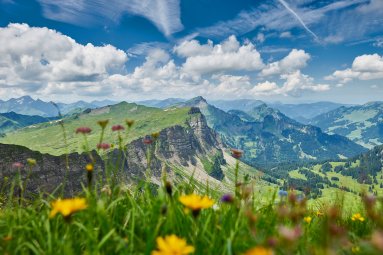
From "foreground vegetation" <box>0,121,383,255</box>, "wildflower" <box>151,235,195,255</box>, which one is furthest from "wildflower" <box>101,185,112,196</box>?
"wildflower" <box>151,235,195,255</box>

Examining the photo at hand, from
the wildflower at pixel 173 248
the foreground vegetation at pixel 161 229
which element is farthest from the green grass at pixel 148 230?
the wildflower at pixel 173 248

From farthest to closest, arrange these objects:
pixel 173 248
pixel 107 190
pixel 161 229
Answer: pixel 107 190 → pixel 161 229 → pixel 173 248

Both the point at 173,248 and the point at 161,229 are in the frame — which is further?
the point at 161,229

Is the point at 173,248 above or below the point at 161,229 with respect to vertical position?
above

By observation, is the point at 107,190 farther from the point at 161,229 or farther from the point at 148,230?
the point at 148,230

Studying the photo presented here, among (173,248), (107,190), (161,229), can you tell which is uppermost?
(173,248)

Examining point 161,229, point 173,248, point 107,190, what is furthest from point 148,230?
point 107,190

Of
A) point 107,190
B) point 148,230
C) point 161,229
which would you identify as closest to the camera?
point 148,230

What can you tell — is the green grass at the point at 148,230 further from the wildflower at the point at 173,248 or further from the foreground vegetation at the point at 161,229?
the wildflower at the point at 173,248

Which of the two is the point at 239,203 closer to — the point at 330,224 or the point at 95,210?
the point at 95,210

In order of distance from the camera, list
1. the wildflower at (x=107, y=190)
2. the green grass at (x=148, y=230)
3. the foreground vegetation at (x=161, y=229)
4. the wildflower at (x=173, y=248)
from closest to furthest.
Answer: the wildflower at (x=173, y=248) < the foreground vegetation at (x=161, y=229) < the green grass at (x=148, y=230) < the wildflower at (x=107, y=190)

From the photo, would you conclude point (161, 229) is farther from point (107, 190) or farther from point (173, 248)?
point (107, 190)

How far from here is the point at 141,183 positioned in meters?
5.61

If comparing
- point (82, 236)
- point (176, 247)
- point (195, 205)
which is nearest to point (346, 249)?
point (195, 205)
